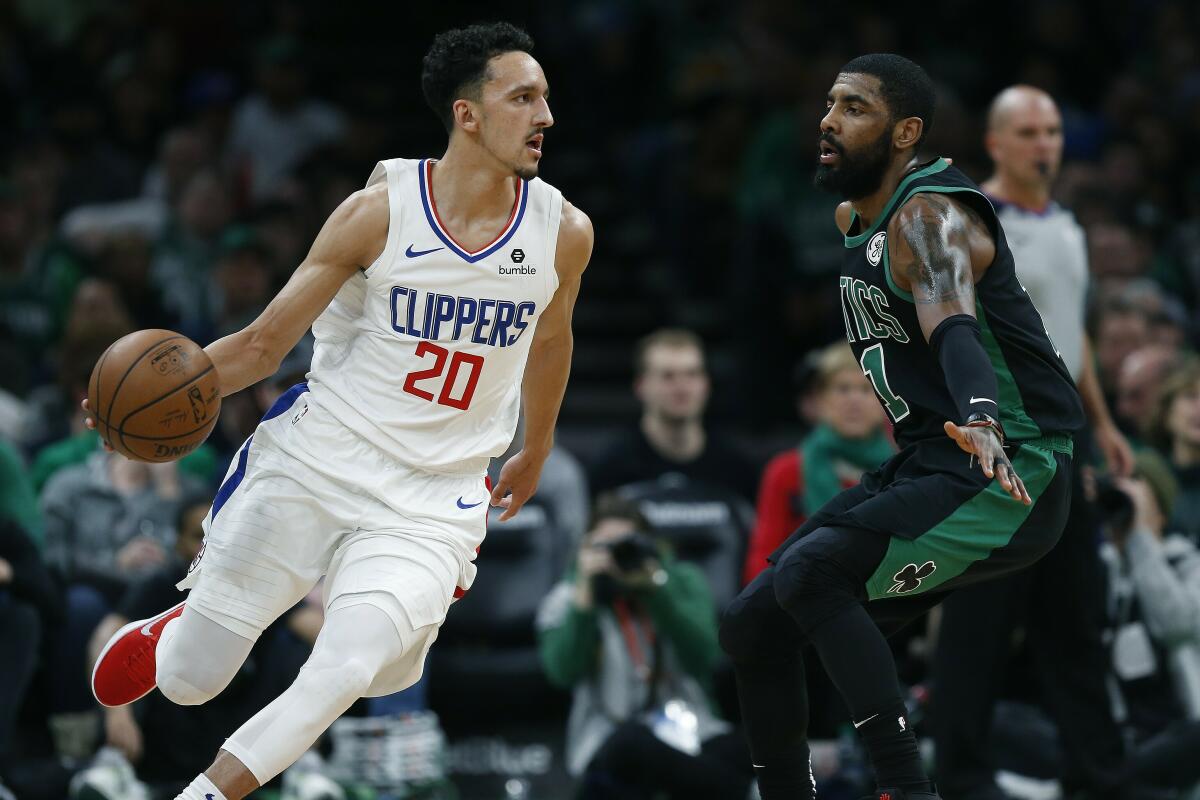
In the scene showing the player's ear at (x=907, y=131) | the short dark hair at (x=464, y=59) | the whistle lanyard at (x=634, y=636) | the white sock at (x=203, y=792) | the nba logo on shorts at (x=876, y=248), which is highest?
the short dark hair at (x=464, y=59)

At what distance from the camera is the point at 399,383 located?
542 centimetres

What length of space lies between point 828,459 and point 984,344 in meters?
3.07

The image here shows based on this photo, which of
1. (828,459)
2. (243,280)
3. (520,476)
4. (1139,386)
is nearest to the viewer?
(520,476)

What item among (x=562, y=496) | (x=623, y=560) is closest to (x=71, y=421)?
(x=562, y=496)

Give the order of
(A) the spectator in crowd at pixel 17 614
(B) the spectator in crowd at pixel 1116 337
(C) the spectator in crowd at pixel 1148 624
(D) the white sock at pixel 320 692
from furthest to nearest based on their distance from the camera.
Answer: (B) the spectator in crowd at pixel 1116 337 < (C) the spectator in crowd at pixel 1148 624 < (A) the spectator in crowd at pixel 17 614 < (D) the white sock at pixel 320 692

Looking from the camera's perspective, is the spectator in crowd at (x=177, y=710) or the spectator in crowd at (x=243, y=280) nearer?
the spectator in crowd at (x=177, y=710)

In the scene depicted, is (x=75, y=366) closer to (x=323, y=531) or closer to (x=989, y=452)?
(x=323, y=531)

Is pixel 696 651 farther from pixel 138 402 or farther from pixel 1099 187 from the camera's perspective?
pixel 1099 187

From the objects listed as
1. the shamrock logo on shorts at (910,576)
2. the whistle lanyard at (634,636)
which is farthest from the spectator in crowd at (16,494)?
the shamrock logo on shorts at (910,576)

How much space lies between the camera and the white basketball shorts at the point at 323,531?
17.4 ft

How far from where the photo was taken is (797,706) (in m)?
5.42

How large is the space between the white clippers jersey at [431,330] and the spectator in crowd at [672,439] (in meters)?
3.70

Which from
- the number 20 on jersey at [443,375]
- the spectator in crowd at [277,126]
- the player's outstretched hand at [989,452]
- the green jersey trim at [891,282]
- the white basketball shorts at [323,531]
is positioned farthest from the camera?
the spectator in crowd at [277,126]

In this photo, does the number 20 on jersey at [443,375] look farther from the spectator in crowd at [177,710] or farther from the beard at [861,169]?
the spectator in crowd at [177,710]
